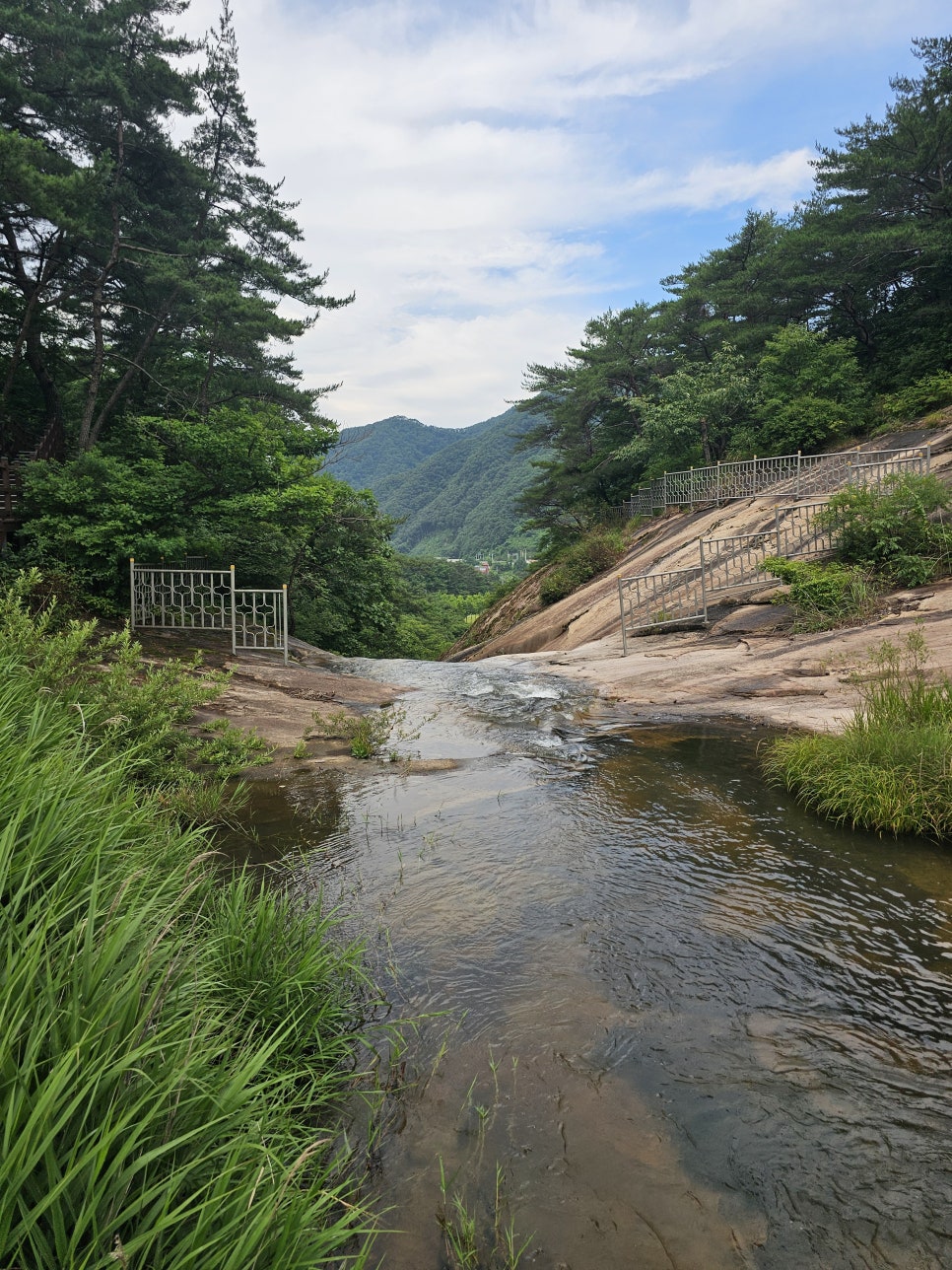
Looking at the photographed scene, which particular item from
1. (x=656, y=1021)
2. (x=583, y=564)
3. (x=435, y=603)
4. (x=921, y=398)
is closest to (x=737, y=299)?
(x=921, y=398)

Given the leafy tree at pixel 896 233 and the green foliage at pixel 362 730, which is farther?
the leafy tree at pixel 896 233

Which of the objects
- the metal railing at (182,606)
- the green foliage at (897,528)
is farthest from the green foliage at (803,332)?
the metal railing at (182,606)

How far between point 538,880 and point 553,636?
16.0 metres

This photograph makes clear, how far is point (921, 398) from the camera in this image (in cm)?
2278

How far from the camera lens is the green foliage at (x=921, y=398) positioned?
72.2 feet

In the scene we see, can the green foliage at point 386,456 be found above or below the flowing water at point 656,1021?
above

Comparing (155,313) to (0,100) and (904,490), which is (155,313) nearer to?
(0,100)

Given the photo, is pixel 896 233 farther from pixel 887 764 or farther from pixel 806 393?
pixel 887 764

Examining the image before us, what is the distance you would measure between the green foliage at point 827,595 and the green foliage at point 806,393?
14176mm

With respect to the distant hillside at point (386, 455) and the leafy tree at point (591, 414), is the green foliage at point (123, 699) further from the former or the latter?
the distant hillside at point (386, 455)

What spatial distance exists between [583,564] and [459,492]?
12259 centimetres

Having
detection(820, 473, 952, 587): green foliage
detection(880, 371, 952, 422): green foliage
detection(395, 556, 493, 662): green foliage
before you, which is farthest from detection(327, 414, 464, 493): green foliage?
detection(820, 473, 952, 587): green foliage

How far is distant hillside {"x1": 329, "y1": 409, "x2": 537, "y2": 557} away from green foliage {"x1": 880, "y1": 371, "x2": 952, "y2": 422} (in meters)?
87.0

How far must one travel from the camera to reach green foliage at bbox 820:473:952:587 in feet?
38.0
